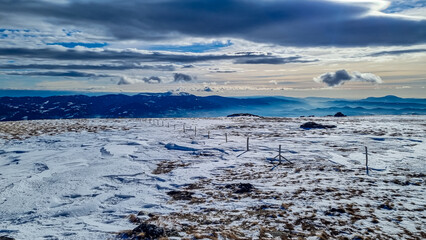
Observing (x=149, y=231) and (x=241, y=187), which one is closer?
(x=149, y=231)

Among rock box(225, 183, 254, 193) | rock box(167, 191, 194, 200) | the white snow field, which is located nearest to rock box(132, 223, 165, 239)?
the white snow field

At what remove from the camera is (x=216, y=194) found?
42.9 ft

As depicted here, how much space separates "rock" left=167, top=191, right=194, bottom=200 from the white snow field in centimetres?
10

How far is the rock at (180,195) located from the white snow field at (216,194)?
4.0 inches

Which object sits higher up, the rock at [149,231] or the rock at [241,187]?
the rock at [149,231]

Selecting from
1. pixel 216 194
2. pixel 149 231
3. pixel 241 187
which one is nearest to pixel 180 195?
pixel 216 194

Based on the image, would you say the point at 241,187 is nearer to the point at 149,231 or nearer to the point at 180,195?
the point at 180,195

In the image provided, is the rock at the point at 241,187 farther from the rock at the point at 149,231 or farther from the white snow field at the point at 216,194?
the rock at the point at 149,231

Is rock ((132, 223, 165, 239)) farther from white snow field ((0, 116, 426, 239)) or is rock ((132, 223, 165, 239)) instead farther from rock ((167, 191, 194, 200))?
rock ((167, 191, 194, 200))

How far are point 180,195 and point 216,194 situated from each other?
1.96m

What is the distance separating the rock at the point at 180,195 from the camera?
12709 millimetres

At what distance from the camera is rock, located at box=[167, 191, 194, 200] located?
1271cm

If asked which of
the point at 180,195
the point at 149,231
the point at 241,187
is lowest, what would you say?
the point at 180,195

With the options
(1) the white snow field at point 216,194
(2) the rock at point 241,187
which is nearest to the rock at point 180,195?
(1) the white snow field at point 216,194
